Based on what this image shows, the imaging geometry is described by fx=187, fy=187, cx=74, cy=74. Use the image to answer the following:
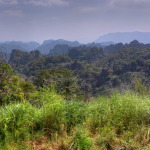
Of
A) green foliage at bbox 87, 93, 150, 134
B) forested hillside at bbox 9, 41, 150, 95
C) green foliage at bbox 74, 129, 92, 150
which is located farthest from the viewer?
forested hillside at bbox 9, 41, 150, 95

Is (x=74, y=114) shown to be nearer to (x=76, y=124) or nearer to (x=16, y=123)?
(x=76, y=124)

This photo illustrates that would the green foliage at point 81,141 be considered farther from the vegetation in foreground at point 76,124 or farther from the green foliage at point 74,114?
the green foliage at point 74,114

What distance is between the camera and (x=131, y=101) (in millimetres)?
2684

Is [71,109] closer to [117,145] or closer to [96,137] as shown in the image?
[96,137]

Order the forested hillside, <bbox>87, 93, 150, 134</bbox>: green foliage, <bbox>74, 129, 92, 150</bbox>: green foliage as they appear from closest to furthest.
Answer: <bbox>74, 129, 92, 150</bbox>: green foliage → <bbox>87, 93, 150, 134</bbox>: green foliage → the forested hillside

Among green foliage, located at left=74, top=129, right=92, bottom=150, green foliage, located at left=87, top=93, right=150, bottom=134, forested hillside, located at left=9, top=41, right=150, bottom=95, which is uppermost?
green foliage, located at left=87, top=93, right=150, bottom=134

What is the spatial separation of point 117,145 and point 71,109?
75cm

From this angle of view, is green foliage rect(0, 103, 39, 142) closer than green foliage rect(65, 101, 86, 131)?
Yes

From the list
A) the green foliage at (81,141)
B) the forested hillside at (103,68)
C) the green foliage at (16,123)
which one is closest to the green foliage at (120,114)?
the green foliage at (81,141)

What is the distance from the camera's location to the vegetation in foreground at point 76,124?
2.13m

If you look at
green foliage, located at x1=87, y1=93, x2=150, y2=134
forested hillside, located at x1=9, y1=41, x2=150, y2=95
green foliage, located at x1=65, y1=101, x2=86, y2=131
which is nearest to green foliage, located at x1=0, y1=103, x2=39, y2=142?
green foliage, located at x1=65, y1=101, x2=86, y2=131

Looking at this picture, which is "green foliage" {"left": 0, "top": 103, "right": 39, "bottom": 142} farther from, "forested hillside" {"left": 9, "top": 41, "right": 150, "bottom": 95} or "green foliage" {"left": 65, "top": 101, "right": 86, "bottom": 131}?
"forested hillside" {"left": 9, "top": 41, "right": 150, "bottom": 95}

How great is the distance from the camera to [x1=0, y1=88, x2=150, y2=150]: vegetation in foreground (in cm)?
213

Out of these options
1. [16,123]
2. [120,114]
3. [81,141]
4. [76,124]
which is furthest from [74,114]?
[16,123]
